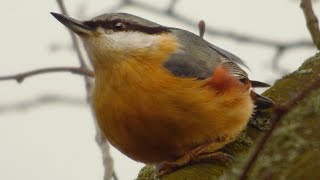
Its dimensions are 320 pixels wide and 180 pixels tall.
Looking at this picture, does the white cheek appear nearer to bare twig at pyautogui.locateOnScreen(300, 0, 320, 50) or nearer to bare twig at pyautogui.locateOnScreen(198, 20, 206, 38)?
bare twig at pyautogui.locateOnScreen(198, 20, 206, 38)

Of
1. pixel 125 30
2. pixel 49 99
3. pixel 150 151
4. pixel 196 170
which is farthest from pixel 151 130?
pixel 49 99

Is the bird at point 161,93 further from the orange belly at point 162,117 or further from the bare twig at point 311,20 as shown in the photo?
the bare twig at point 311,20

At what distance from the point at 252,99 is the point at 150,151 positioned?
71 centimetres

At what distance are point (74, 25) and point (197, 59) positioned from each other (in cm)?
66

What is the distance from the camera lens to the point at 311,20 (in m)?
3.79

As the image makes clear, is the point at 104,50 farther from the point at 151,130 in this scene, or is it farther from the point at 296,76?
the point at 296,76

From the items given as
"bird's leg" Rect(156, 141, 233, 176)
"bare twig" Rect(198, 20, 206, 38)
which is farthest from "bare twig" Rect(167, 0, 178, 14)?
Answer: "bird's leg" Rect(156, 141, 233, 176)

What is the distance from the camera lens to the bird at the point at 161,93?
9.33 ft

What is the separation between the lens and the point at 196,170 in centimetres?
250

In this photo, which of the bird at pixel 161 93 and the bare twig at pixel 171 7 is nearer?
the bird at pixel 161 93

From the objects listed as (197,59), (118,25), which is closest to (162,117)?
(197,59)

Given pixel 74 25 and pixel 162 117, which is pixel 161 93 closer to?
pixel 162 117

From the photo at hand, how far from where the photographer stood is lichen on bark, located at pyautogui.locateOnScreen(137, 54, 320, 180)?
5.54 feet

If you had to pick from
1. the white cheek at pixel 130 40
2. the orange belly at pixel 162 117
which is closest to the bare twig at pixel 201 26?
the white cheek at pixel 130 40
